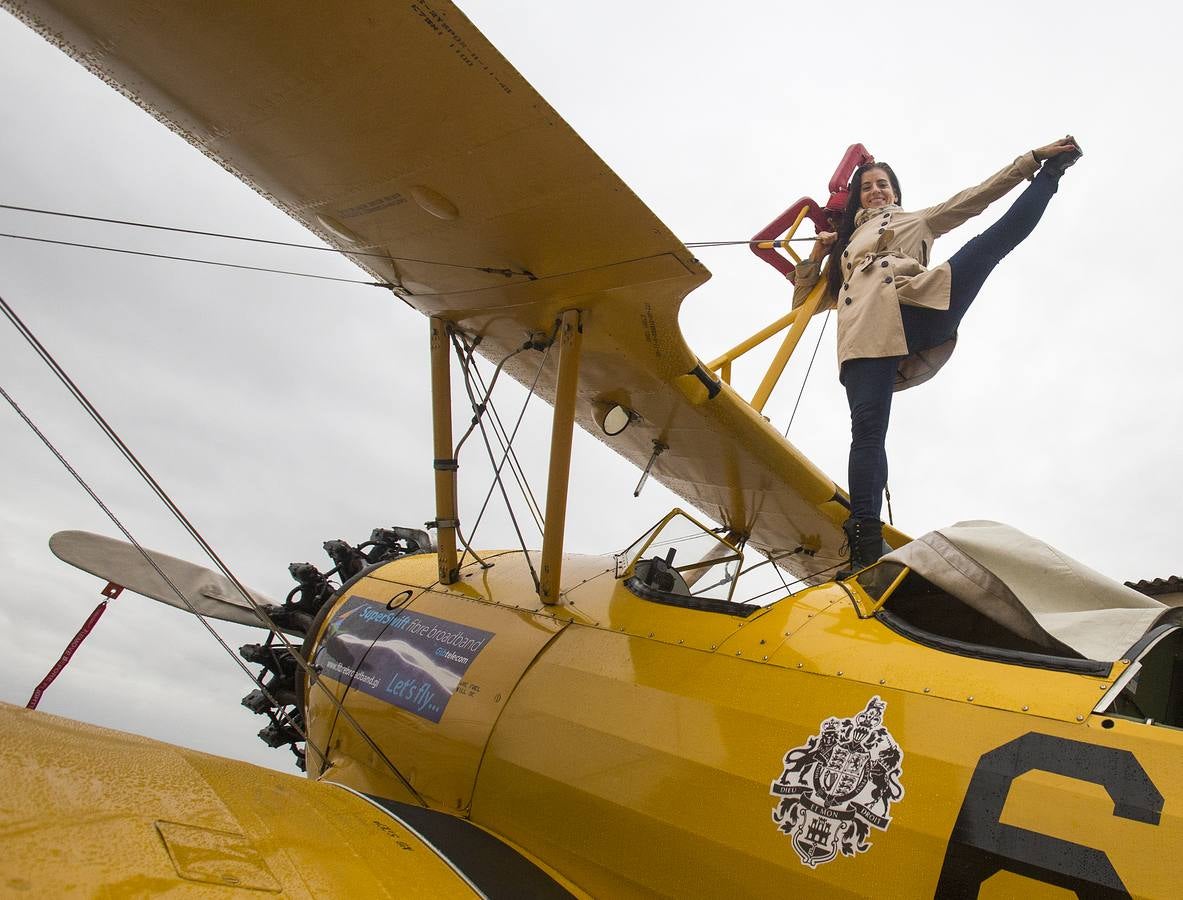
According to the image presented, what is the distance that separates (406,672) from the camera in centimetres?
404

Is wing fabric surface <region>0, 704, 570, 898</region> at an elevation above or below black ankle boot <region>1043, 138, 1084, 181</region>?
below

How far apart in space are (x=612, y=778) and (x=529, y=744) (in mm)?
487

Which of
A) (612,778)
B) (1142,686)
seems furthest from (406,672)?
(1142,686)

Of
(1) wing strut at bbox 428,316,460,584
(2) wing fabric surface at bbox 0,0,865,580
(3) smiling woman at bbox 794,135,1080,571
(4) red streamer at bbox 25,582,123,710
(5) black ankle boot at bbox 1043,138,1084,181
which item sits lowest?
(4) red streamer at bbox 25,582,123,710

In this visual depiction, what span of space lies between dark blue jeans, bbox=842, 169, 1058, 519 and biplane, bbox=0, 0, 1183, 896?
654mm

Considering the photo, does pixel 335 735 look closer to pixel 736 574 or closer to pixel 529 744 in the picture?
pixel 529 744

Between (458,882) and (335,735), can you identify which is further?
(335,735)

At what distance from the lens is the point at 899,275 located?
421 centimetres

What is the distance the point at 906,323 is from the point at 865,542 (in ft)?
4.56

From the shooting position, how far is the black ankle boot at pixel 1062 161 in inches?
149

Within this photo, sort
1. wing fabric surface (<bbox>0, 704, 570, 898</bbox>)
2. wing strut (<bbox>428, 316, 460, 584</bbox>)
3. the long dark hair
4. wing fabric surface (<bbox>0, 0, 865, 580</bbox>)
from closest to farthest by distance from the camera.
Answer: wing fabric surface (<bbox>0, 704, 570, 898</bbox>)
wing fabric surface (<bbox>0, 0, 865, 580</bbox>)
wing strut (<bbox>428, 316, 460, 584</bbox>)
the long dark hair

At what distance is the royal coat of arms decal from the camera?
7.44ft

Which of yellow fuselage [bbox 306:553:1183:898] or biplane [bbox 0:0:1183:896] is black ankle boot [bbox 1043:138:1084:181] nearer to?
biplane [bbox 0:0:1183:896]

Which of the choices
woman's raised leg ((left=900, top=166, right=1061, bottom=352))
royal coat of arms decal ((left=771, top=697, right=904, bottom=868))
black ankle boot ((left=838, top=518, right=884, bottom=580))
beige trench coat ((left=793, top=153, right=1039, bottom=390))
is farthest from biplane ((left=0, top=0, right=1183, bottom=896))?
woman's raised leg ((left=900, top=166, right=1061, bottom=352))
